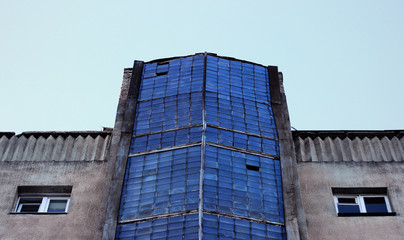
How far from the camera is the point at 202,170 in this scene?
15.7m

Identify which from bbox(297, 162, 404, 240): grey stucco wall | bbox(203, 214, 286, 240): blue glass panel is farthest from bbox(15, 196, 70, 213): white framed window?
bbox(297, 162, 404, 240): grey stucco wall

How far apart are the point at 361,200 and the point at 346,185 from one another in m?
0.54

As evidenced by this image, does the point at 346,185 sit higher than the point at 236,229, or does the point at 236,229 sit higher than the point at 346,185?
the point at 346,185

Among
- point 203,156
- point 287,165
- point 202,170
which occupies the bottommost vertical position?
point 202,170

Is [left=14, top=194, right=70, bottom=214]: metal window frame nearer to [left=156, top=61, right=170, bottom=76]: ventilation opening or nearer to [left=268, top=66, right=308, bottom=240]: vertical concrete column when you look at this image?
[left=156, top=61, right=170, bottom=76]: ventilation opening

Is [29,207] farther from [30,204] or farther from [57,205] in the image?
[57,205]

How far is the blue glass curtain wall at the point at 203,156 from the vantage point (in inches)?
588

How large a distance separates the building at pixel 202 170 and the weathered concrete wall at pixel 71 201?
0.11 feet

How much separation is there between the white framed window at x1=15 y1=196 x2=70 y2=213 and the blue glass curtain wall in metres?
2.03

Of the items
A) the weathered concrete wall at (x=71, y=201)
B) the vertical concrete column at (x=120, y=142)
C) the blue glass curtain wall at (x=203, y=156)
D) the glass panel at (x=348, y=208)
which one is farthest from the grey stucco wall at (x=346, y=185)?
the weathered concrete wall at (x=71, y=201)

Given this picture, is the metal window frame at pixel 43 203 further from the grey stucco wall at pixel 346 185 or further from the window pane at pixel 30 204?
the grey stucco wall at pixel 346 185

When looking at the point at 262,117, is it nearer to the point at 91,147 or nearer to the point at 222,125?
the point at 222,125

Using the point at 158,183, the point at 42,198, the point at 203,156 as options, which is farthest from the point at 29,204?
the point at 203,156

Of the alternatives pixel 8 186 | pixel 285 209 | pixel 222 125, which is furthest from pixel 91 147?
pixel 285 209
